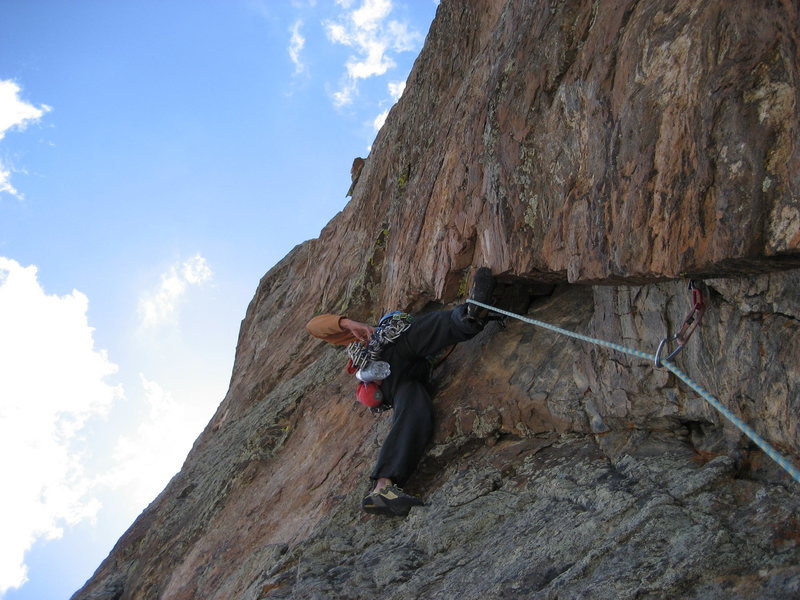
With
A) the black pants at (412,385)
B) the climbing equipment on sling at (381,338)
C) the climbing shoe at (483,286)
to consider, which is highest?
the climbing equipment on sling at (381,338)

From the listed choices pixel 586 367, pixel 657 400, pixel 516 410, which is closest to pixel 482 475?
pixel 516 410

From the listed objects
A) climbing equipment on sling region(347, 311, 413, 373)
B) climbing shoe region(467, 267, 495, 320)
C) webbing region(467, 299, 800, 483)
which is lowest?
webbing region(467, 299, 800, 483)

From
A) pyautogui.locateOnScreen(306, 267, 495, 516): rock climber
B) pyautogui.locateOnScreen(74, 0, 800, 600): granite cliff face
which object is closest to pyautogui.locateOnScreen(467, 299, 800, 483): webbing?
pyautogui.locateOnScreen(74, 0, 800, 600): granite cliff face

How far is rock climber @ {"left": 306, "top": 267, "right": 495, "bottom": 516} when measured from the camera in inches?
224

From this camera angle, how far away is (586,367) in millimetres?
5207

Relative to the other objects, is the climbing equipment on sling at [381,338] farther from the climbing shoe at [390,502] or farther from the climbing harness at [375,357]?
the climbing shoe at [390,502]

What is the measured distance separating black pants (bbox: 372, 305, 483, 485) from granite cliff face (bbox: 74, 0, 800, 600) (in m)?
0.23

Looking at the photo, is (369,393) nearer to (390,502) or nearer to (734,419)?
(390,502)

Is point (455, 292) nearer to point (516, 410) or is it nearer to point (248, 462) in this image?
point (516, 410)

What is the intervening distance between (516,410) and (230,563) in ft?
13.1

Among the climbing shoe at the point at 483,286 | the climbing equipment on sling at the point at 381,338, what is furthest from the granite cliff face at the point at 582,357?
the climbing equipment on sling at the point at 381,338

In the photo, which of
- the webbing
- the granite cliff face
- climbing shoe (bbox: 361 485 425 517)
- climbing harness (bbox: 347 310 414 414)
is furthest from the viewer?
climbing harness (bbox: 347 310 414 414)

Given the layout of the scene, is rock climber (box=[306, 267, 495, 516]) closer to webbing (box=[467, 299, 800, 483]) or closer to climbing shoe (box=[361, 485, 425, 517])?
climbing shoe (box=[361, 485, 425, 517])

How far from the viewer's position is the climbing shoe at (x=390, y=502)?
17.7 ft
